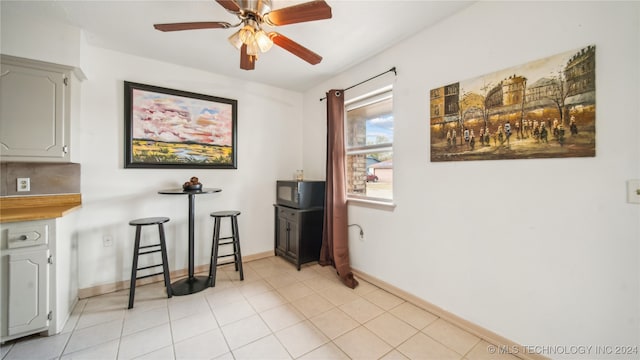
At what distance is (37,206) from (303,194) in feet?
8.17

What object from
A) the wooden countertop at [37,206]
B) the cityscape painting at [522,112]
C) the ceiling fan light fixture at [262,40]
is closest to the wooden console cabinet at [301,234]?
the cityscape painting at [522,112]

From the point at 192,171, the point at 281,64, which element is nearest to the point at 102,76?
the point at 192,171

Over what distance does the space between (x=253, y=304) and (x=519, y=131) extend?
2.54 meters

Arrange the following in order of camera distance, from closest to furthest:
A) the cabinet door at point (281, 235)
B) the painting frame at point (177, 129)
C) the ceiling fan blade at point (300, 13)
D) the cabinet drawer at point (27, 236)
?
the ceiling fan blade at point (300, 13) < the cabinet drawer at point (27, 236) < the painting frame at point (177, 129) < the cabinet door at point (281, 235)

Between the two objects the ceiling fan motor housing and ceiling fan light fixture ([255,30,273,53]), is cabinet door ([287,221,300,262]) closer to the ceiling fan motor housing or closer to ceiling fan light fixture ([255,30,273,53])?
ceiling fan light fixture ([255,30,273,53])

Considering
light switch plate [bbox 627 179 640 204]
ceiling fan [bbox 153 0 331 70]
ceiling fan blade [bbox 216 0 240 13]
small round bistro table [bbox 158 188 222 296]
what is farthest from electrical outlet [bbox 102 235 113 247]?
light switch plate [bbox 627 179 640 204]

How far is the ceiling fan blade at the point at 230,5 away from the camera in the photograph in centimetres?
130

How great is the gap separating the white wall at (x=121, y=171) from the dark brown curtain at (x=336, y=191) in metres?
1.09

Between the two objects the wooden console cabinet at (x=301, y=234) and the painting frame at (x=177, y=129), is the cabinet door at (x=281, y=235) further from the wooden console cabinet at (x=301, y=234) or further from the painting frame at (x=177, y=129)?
the painting frame at (x=177, y=129)

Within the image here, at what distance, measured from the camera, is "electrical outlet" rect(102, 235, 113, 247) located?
2459 millimetres

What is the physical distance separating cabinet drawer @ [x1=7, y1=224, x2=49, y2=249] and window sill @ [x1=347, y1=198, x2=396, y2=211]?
105 inches

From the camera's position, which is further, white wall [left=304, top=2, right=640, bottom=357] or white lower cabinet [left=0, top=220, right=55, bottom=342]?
white lower cabinet [left=0, top=220, right=55, bottom=342]

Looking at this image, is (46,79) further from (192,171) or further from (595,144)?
(595,144)

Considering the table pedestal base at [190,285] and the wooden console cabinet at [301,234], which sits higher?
the wooden console cabinet at [301,234]
